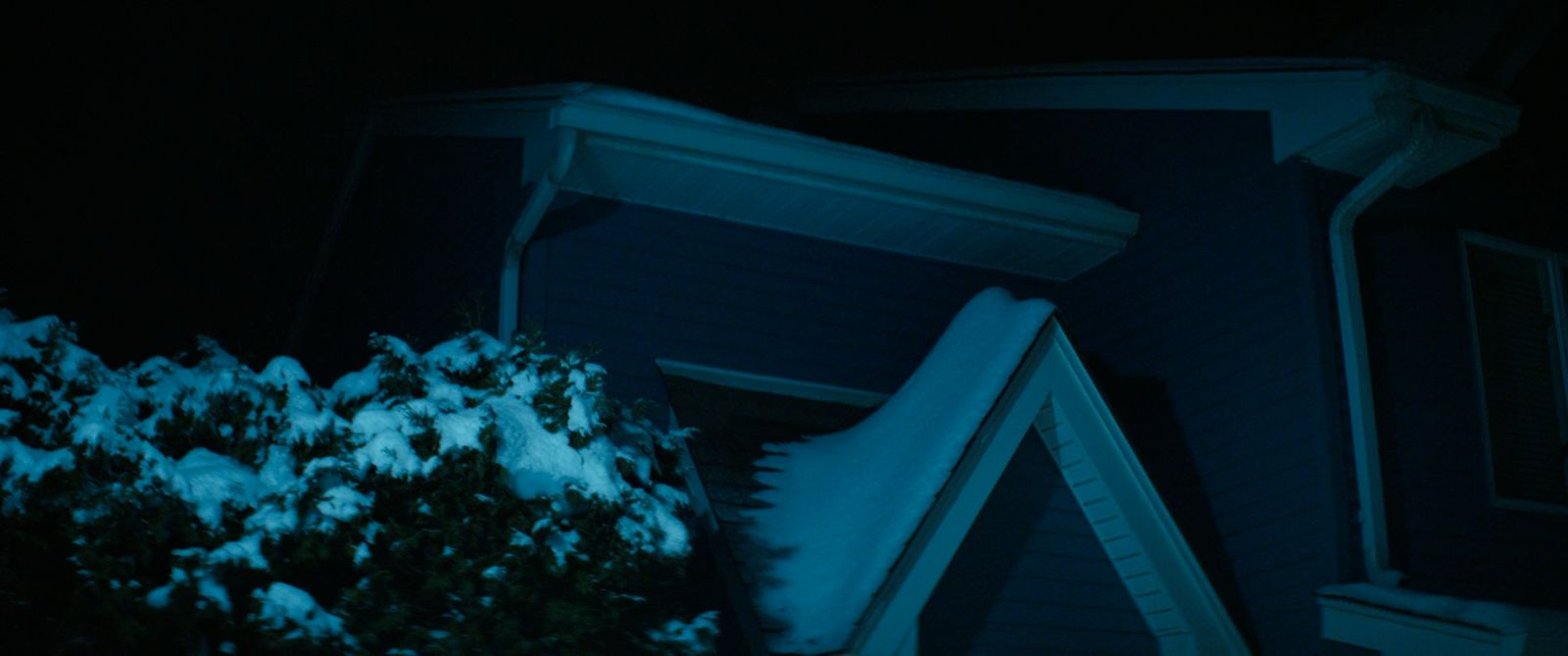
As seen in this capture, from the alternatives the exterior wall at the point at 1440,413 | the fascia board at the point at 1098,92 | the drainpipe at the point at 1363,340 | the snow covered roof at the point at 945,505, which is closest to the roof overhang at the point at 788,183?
the fascia board at the point at 1098,92

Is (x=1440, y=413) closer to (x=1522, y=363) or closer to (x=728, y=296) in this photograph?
(x=1522, y=363)

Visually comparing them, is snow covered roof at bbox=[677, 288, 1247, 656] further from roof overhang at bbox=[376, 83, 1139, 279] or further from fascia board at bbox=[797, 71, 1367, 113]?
fascia board at bbox=[797, 71, 1367, 113]

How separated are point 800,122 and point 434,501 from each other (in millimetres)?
8340

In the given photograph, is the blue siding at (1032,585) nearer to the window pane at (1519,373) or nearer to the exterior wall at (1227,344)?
the exterior wall at (1227,344)

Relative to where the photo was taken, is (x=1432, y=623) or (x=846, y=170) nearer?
(x=1432, y=623)

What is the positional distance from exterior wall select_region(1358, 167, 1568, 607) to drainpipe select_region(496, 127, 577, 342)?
508 cm

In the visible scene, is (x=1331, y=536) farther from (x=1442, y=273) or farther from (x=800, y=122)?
(x=800, y=122)

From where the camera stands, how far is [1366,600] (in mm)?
7961

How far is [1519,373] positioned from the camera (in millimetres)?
9602

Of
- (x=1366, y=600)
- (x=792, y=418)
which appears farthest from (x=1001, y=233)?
(x=1366, y=600)

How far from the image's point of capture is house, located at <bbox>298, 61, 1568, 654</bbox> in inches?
315

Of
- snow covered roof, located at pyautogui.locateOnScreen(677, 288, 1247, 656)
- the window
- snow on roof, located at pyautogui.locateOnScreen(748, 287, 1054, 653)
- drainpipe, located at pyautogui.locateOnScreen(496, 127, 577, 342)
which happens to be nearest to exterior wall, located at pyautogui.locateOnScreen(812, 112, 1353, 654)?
snow covered roof, located at pyautogui.locateOnScreen(677, 288, 1247, 656)

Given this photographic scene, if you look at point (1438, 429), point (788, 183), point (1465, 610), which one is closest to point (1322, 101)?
point (1438, 429)

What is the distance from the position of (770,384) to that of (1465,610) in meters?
4.47
